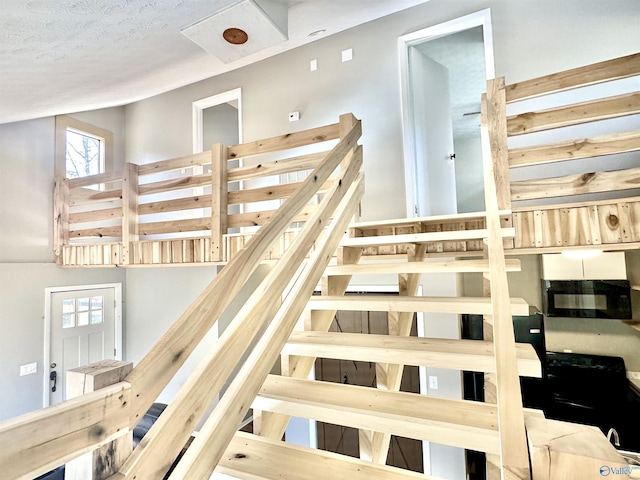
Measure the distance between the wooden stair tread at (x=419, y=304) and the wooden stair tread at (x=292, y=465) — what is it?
0.68 meters

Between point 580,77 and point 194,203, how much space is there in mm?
3017

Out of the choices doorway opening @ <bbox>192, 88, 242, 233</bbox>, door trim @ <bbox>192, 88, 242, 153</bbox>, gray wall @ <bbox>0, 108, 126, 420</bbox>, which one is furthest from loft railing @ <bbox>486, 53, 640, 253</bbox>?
gray wall @ <bbox>0, 108, 126, 420</bbox>

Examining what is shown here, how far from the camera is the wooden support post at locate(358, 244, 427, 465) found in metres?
1.75

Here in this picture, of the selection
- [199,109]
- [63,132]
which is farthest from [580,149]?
[63,132]

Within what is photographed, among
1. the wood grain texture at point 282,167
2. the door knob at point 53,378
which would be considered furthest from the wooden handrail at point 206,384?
the door knob at point 53,378

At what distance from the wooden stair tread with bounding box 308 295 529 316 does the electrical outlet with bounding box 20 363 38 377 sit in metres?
4.37

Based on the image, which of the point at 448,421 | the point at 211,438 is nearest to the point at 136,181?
the point at 211,438

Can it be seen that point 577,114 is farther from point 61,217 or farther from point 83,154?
point 83,154

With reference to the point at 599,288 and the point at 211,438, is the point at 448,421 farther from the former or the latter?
the point at 599,288

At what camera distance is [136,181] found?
3.54 meters

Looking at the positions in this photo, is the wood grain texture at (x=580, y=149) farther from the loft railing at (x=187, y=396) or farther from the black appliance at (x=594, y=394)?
the black appliance at (x=594, y=394)

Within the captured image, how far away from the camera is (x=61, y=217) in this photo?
4281mm

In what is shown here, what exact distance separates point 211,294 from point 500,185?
6.29 feet

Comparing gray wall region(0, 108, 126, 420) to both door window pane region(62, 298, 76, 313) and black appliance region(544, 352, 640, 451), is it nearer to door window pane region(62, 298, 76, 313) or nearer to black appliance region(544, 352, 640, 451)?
door window pane region(62, 298, 76, 313)
